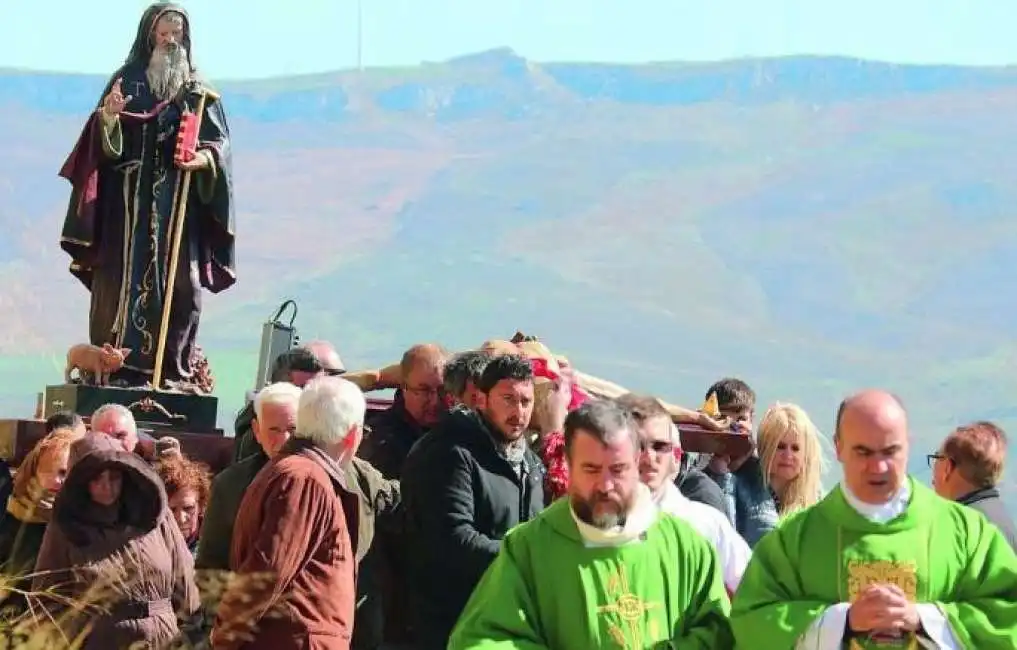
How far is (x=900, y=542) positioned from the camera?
4930 mm

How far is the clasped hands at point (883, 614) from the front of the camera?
4793mm

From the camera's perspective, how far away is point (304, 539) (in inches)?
224

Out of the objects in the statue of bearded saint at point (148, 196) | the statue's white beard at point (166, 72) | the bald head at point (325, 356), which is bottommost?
the bald head at point (325, 356)

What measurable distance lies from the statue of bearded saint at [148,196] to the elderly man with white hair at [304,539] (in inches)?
136

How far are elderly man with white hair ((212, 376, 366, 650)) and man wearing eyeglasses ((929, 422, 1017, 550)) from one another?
1947mm

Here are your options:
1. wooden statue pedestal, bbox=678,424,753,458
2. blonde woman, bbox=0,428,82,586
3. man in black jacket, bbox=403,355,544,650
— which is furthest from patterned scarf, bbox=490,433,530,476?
blonde woman, bbox=0,428,82,586

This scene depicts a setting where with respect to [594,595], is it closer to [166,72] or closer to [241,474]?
[241,474]

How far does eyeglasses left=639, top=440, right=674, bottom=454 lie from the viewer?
5.55 m

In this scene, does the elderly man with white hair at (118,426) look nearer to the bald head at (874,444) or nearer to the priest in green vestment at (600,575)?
the priest in green vestment at (600,575)

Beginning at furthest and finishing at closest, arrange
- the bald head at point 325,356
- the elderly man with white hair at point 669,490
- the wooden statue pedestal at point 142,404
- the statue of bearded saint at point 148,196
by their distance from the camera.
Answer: the statue of bearded saint at point 148,196
the wooden statue pedestal at point 142,404
the bald head at point 325,356
the elderly man with white hair at point 669,490

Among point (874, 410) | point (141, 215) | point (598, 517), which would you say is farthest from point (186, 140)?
point (874, 410)

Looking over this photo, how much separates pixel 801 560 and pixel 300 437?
1657 millimetres

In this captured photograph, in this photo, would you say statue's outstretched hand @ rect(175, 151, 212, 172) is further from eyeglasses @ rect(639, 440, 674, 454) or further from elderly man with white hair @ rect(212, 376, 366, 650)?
eyeglasses @ rect(639, 440, 674, 454)

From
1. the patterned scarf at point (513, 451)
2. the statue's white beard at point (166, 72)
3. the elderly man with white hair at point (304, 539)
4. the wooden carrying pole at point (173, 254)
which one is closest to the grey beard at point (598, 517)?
the elderly man with white hair at point (304, 539)
